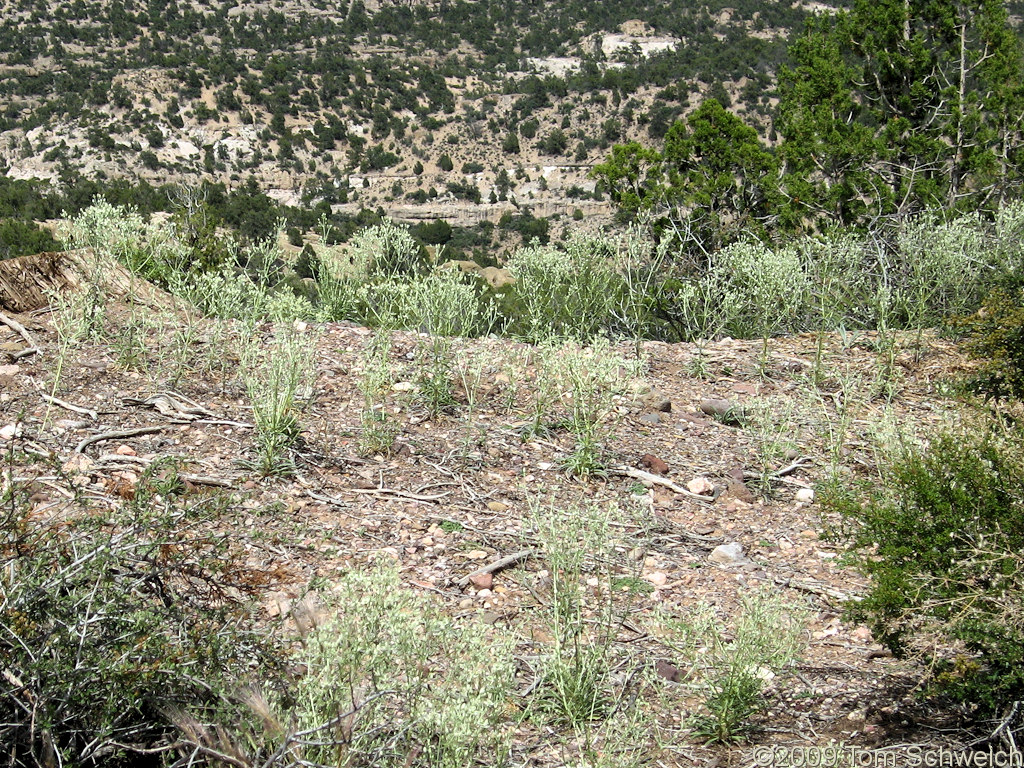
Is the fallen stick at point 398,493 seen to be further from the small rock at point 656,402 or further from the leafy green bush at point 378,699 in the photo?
the small rock at point 656,402

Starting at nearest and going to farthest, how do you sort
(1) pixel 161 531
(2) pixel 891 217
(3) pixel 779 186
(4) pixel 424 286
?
(1) pixel 161 531 < (4) pixel 424 286 < (2) pixel 891 217 < (3) pixel 779 186

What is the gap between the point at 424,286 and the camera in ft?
17.4

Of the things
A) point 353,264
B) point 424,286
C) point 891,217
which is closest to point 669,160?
point 891,217

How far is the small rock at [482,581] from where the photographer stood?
11.1ft

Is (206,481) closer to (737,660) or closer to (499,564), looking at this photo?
(499,564)

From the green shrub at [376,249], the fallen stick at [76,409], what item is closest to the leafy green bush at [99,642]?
the fallen stick at [76,409]

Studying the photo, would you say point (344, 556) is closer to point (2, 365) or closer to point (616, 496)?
point (616, 496)

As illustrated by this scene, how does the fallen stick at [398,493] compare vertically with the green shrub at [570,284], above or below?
below

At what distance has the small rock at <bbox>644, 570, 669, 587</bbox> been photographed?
138 inches

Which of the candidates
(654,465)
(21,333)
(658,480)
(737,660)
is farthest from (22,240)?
(737,660)

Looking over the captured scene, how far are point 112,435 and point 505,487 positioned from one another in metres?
1.96

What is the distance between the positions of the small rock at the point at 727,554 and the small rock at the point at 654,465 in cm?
72

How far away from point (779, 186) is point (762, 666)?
8.89 m

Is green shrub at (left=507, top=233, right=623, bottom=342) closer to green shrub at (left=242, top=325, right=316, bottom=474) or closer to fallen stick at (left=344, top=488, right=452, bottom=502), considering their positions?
green shrub at (left=242, top=325, right=316, bottom=474)
